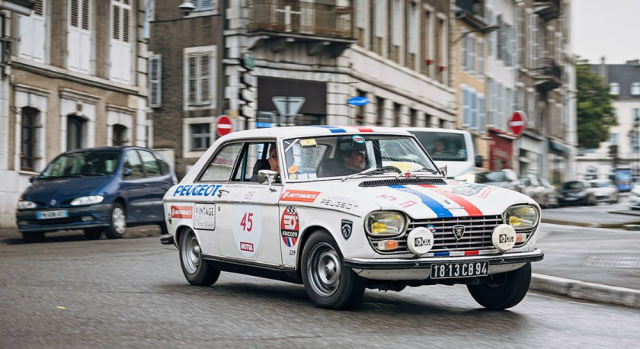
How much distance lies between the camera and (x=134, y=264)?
45.2ft

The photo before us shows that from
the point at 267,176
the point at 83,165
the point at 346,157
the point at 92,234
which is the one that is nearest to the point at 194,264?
the point at 267,176

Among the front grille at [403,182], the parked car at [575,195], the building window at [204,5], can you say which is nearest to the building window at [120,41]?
the building window at [204,5]

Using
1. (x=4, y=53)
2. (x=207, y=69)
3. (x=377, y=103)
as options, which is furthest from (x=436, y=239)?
(x=377, y=103)

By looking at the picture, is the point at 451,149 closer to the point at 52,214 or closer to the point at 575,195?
the point at 52,214

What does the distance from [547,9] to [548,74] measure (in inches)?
163

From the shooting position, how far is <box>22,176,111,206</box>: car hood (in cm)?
2000

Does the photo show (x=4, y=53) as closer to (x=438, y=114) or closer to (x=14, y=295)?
(x=14, y=295)

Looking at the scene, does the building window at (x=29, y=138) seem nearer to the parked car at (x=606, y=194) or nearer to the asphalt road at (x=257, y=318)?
the asphalt road at (x=257, y=318)

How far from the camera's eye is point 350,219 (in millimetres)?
8547

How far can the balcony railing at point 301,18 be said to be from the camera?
38194mm

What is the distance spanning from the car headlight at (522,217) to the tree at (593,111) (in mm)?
90217

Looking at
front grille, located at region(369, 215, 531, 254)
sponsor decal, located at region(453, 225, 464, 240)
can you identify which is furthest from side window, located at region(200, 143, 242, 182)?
sponsor decal, located at region(453, 225, 464, 240)

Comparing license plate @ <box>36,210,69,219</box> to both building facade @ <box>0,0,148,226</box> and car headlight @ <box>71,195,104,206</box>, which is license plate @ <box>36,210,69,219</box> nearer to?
car headlight @ <box>71,195,104,206</box>

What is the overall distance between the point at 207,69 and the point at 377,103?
7.25m
